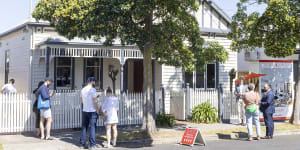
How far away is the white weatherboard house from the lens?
15.5 metres

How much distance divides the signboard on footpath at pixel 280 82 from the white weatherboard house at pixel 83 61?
4.09 m

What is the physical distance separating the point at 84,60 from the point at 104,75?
1.25 metres

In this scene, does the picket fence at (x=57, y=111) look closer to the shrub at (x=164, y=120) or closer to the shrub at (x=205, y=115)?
the shrub at (x=164, y=120)

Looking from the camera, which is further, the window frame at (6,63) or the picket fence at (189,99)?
the window frame at (6,63)

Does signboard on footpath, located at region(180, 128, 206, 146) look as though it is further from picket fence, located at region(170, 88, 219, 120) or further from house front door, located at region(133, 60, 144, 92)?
house front door, located at region(133, 60, 144, 92)

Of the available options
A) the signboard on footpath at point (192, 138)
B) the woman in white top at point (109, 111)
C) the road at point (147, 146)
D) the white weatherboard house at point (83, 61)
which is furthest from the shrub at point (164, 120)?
the woman in white top at point (109, 111)

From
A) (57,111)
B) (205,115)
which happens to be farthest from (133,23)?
(205,115)

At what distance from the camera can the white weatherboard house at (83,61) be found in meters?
15.5

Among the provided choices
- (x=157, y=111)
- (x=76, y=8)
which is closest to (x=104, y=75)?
(x=157, y=111)

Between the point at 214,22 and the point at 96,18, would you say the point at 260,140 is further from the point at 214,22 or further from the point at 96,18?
the point at 214,22

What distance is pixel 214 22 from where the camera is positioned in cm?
1852

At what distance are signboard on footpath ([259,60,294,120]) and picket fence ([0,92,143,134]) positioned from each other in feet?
17.5

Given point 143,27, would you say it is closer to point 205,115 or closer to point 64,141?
point 64,141

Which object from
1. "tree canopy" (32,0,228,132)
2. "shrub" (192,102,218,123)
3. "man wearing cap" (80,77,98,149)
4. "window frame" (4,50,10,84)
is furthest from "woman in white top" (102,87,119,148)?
"window frame" (4,50,10,84)
